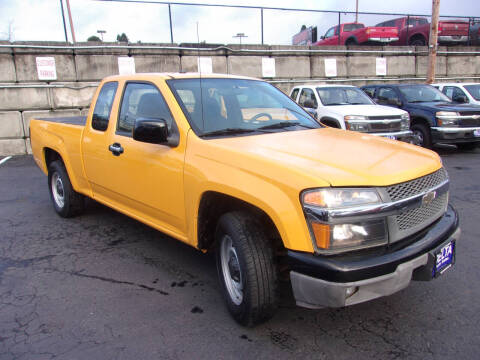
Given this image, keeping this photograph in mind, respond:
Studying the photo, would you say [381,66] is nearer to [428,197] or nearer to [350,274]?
[428,197]

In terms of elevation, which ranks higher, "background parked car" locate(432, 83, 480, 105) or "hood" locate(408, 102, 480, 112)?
"background parked car" locate(432, 83, 480, 105)

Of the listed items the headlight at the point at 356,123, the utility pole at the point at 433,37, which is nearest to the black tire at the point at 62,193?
the headlight at the point at 356,123

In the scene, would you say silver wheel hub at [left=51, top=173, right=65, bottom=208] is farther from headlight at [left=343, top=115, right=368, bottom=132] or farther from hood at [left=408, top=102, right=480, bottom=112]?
hood at [left=408, top=102, right=480, bottom=112]

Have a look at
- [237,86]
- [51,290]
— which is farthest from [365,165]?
[51,290]

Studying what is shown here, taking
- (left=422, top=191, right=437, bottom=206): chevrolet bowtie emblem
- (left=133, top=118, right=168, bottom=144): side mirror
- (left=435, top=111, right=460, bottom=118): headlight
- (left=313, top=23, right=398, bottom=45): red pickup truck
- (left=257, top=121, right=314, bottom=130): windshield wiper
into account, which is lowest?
(left=435, top=111, right=460, bottom=118): headlight

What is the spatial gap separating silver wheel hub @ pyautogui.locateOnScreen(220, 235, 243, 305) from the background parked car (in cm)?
1042

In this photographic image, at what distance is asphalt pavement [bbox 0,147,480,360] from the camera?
8.62ft

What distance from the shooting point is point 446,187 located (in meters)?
3.00

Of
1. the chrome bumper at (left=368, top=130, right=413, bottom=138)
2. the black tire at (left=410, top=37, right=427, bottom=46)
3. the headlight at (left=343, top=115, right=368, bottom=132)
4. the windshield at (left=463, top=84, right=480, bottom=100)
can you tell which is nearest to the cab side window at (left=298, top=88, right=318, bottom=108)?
the headlight at (left=343, top=115, right=368, bottom=132)

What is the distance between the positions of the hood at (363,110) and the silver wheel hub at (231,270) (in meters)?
6.70

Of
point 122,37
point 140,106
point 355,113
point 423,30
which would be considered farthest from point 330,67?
point 140,106

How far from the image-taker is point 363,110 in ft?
30.4

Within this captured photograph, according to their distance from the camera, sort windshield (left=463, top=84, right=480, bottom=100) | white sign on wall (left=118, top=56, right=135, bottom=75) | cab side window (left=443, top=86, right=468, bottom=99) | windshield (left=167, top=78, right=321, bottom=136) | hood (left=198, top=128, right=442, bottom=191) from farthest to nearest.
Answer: white sign on wall (left=118, top=56, right=135, bottom=75) → cab side window (left=443, top=86, right=468, bottom=99) → windshield (left=463, top=84, right=480, bottom=100) → windshield (left=167, top=78, right=321, bottom=136) → hood (left=198, top=128, right=442, bottom=191)

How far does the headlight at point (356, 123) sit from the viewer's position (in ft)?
29.0
